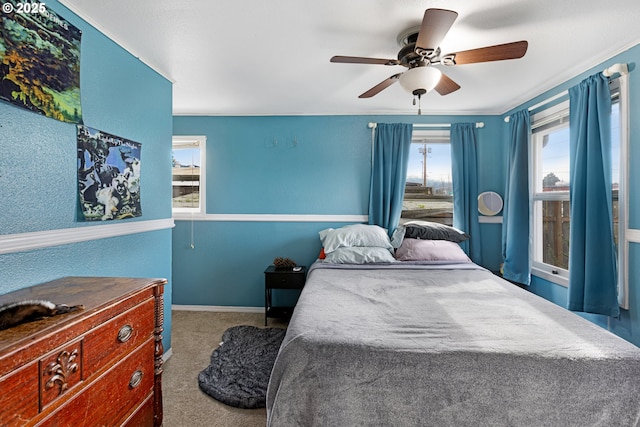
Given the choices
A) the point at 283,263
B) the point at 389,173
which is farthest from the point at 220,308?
the point at 389,173

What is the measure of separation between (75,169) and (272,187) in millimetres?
2125

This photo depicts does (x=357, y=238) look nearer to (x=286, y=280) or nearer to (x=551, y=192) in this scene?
(x=286, y=280)

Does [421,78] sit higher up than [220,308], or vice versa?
[421,78]

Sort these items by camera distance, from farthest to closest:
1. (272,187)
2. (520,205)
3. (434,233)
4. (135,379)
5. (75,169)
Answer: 1. (272,187)
2. (434,233)
3. (520,205)
4. (75,169)
5. (135,379)

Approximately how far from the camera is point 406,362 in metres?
1.27

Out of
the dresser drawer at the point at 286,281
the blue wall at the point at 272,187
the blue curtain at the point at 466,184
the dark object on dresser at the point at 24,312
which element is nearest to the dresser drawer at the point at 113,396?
the dark object on dresser at the point at 24,312

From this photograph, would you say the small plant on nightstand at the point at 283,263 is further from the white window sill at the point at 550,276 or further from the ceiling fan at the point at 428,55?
the white window sill at the point at 550,276

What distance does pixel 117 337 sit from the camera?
49.1 inches

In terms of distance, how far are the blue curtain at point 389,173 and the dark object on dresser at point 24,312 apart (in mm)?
2900

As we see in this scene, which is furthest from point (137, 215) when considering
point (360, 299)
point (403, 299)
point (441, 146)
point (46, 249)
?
point (441, 146)

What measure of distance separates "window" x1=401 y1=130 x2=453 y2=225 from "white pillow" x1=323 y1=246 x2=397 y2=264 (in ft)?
2.93

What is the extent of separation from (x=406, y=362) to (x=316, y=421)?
450mm

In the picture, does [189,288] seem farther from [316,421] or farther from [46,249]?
[316,421]

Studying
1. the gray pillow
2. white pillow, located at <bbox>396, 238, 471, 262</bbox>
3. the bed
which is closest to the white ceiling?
the gray pillow
